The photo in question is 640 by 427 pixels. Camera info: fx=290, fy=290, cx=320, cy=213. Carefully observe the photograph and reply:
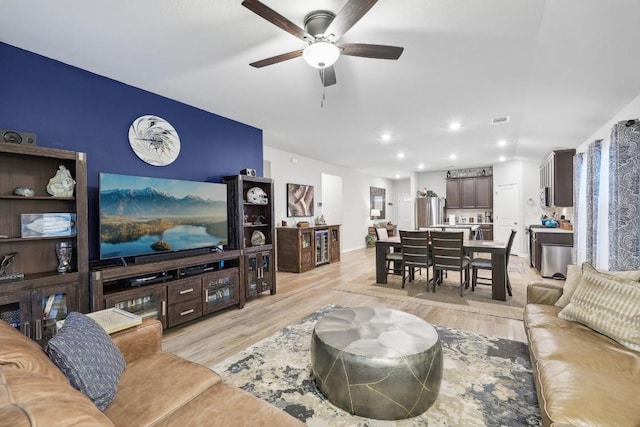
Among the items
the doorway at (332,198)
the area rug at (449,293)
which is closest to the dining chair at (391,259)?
the area rug at (449,293)

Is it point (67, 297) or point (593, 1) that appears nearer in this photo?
point (593, 1)

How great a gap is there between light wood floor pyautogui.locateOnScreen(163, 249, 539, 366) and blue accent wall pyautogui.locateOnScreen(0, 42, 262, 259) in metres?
1.36

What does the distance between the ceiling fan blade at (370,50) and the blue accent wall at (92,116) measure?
2461 mm

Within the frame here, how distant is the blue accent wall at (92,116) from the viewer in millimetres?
2455

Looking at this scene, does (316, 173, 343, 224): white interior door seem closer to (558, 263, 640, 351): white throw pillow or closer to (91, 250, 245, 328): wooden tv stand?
(91, 250, 245, 328): wooden tv stand

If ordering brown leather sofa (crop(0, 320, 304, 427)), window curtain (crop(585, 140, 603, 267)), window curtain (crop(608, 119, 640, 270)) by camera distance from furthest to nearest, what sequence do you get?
1. window curtain (crop(585, 140, 603, 267))
2. window curtain (crop(608, 119, 640, 270))
3. brown leather sofa (crop(0, 320, 304, 427))

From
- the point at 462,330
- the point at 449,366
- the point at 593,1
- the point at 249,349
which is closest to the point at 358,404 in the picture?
the point at 449,366

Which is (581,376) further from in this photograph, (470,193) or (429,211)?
(470,193)

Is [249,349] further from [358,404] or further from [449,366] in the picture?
[449,366]

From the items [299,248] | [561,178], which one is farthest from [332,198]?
[561,178]

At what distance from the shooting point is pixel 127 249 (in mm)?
2879

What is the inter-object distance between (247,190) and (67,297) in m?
2.47

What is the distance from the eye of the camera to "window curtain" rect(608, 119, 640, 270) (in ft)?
9.66

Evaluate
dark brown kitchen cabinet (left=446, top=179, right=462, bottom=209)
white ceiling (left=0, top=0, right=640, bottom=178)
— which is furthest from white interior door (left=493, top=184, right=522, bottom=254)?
white ceiling (left=0, top=0, right=640, bottom=178)
